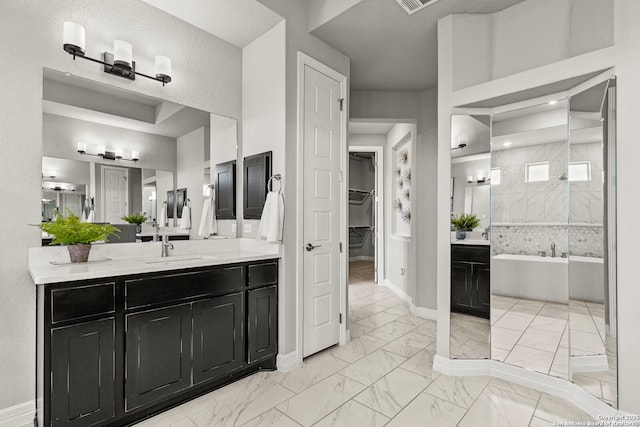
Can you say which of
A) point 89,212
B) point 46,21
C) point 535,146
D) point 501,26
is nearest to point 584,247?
point 535,146

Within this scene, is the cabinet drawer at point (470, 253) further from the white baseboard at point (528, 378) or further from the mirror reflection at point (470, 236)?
the white baseboard at point (528, 378)

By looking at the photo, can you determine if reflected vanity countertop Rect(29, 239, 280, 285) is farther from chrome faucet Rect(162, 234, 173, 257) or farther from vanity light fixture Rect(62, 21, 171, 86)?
vanity light fixture Rect(62, 21, 171, 86)

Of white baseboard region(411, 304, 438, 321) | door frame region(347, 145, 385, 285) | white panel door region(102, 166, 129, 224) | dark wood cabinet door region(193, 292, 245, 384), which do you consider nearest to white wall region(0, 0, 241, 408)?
white panel door region(102, 166, 129, 224)

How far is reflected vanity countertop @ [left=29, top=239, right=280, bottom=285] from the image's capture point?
179 cm

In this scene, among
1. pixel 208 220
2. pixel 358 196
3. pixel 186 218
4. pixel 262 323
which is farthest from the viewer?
pixel 358 196

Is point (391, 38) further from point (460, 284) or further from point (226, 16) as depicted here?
point (460, 284)

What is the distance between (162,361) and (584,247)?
285 cm

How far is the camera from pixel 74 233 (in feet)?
6.75

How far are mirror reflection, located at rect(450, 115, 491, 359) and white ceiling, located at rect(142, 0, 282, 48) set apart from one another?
1.79 m

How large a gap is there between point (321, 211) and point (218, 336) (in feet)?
4.53

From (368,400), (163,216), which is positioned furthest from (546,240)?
(163,216)

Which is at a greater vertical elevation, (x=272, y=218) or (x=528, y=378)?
(x=272, y=218)

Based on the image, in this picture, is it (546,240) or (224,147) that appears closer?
(546,240)

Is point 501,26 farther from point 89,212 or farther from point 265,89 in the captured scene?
point 89,212
